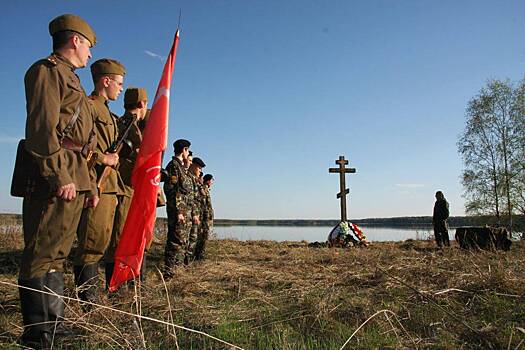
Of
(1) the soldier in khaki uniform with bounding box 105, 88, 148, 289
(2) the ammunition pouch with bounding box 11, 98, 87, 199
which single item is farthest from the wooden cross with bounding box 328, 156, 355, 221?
(2) the ammunition pouch with bounding box 11, 98, 87, 199

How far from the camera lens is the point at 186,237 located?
5.58 m

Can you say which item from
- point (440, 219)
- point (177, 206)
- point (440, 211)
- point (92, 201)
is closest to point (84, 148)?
point (92, 201)

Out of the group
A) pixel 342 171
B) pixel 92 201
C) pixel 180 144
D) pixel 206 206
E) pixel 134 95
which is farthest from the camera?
pixel 342 171

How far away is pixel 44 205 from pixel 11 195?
0.24 meters

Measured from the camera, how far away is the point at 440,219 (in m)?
12.4

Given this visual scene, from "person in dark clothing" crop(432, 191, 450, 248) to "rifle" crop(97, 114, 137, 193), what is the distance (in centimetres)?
1054

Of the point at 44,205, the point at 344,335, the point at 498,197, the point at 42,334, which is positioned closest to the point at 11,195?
the point at 44,205

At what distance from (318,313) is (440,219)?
36.3 ft

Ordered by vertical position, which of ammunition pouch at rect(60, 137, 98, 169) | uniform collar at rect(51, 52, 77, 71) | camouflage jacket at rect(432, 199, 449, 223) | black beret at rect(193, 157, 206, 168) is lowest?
camouflage jacket at rect(432, 199, 449, 223)

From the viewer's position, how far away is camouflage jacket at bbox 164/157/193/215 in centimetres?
561

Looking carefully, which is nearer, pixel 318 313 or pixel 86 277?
pixel 318 313

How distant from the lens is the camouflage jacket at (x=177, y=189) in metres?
5.61

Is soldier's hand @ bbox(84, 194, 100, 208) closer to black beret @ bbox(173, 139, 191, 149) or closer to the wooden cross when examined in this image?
black beret @ bbox(173, 139, 191, 149)

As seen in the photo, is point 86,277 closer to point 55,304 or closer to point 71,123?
point 55,304
